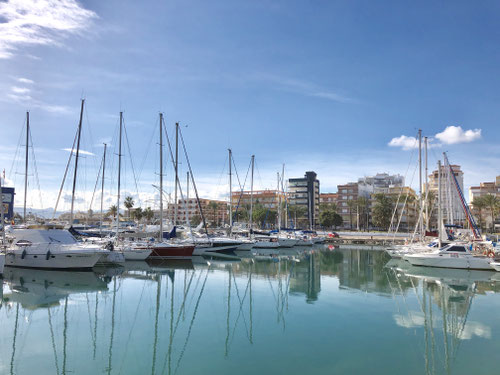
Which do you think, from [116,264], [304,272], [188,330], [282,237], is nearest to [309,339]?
[188,330]

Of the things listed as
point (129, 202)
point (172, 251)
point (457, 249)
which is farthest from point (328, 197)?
point (172, 251)

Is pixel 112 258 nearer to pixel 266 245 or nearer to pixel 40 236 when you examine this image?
pixel 40 236

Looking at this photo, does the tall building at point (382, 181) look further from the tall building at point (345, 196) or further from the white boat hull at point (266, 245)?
the white boat hull at point (266, 245)

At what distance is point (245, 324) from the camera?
16.8 metres

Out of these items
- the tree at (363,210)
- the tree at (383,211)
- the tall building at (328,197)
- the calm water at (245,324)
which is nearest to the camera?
the calm water at (245,324)

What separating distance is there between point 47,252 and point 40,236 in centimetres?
212

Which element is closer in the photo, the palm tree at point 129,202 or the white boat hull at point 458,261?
the white boat hull at point 458,261

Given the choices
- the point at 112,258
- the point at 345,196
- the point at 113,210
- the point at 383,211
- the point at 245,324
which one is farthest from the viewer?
the point at 345,196

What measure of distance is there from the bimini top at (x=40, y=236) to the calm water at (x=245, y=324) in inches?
107

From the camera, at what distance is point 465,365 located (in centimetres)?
1216

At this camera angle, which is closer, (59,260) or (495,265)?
(59,260)

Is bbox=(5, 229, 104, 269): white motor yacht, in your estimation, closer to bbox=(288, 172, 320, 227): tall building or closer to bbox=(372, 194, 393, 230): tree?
bbox=(372, 194, 393, 230): tree

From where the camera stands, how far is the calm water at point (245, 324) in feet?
40.0

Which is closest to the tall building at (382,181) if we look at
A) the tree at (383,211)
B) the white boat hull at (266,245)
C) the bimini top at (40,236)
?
the tree at (383,211)
